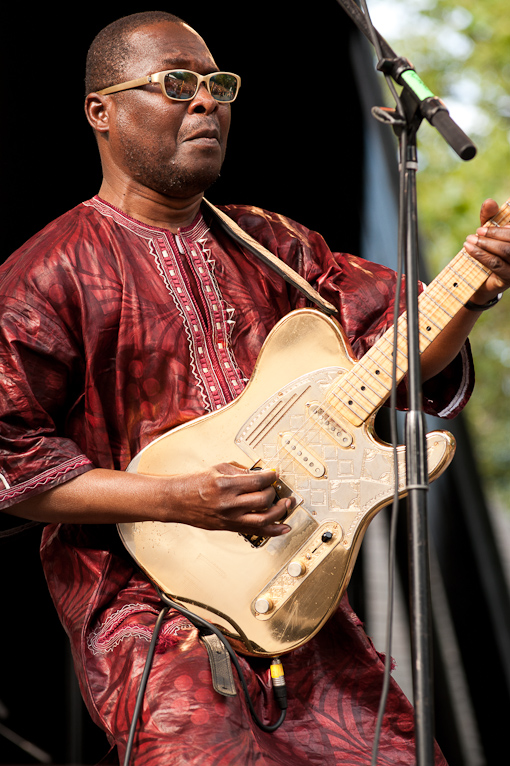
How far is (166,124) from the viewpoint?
190cm

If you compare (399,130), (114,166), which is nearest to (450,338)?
(399,130)

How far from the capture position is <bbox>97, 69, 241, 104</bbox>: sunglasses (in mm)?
1880

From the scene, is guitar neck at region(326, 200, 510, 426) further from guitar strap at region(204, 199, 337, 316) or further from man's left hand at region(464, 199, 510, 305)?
guitar strap at region(204, 199, 337, 316)

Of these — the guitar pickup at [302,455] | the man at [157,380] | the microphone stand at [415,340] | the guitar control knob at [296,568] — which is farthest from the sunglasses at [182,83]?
the guitar control knob at [296,568]

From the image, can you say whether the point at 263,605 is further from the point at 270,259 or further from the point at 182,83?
the point at 182,83

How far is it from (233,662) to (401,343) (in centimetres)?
74

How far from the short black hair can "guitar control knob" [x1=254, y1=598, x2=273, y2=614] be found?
1.21 m

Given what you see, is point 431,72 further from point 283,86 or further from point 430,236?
point 283,86

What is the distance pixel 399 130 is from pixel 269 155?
175 centimetres

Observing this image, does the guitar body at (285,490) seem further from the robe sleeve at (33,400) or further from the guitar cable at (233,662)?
the robe sleeve at (33,400)

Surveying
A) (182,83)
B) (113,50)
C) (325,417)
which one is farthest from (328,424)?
(113,50)

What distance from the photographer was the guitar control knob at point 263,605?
169cm

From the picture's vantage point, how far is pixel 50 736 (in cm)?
325

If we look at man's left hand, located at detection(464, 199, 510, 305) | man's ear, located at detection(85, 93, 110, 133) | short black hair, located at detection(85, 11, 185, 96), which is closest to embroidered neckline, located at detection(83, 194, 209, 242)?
man's ear, located at detection(85, 93, 110, 133)
